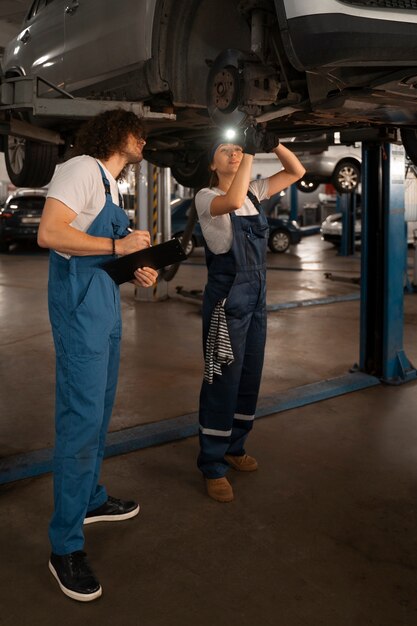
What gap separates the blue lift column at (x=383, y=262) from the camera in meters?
4.36

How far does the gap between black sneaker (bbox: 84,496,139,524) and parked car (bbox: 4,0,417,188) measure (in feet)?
5.74

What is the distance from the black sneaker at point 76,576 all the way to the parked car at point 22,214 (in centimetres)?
1223

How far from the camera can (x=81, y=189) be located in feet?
6.53

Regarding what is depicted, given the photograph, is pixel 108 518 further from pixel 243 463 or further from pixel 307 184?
pixel 307 184

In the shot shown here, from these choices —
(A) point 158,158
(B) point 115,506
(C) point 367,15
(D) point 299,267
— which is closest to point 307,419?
(B) point 115,506

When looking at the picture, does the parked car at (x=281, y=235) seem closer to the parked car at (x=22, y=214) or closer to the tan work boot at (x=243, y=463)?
the parked car at (x=22, y=214)

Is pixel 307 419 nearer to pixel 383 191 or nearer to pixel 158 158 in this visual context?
pixel 383 191

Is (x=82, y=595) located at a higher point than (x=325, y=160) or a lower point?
lower

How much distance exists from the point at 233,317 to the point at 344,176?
9.15m

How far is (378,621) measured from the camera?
1.87 meters

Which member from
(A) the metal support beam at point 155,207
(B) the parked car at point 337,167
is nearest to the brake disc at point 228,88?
(A) the metal support beam at point 155,207

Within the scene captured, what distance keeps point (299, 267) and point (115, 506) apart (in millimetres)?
9767

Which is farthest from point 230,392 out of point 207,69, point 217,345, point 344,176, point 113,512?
point 344,176

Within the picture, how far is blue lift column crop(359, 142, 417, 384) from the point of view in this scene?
436cm
